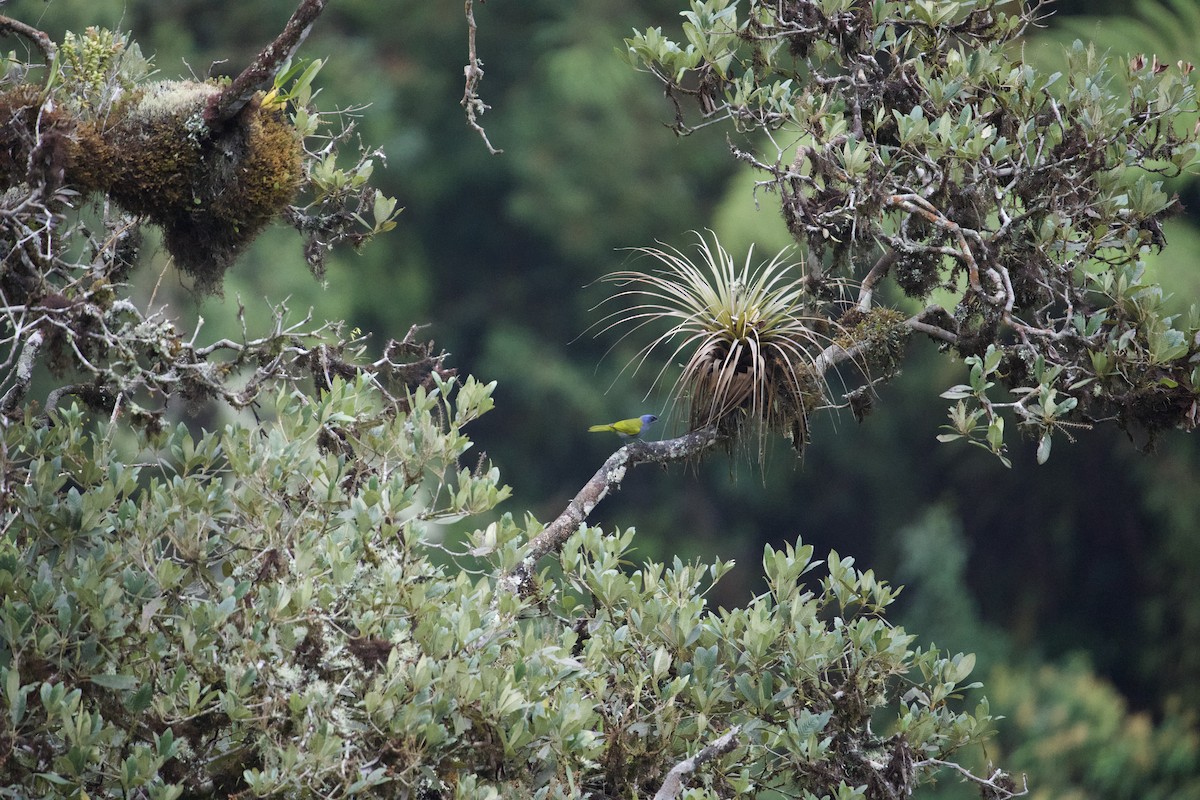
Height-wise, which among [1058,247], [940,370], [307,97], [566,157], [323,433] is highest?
[566,157]

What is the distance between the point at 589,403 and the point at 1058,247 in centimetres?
934

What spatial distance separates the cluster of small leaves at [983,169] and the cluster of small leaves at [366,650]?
76 cm

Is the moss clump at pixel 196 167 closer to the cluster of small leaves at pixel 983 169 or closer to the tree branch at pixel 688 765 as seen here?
the cluster of small leaves at pixel 983 169

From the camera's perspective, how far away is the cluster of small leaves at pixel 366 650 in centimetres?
207

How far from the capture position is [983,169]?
2916 millimetres

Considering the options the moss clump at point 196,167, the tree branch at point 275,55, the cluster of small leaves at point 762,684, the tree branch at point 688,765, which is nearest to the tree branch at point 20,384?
the moss clump at point 196,167

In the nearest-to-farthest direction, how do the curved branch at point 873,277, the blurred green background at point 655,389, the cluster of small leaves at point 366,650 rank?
the cluster of small leaves at point 366,650, the curved branch at point 873,277, the blurred green background at point 655,389

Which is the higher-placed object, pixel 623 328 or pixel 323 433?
pixel 623 328

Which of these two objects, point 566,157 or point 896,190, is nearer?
point 896,190

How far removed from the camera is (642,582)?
110 inches

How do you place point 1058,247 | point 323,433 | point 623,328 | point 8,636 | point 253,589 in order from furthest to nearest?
point 623,328 → point 1058,247 → point 323,433 → point 253,589 → point 8,636

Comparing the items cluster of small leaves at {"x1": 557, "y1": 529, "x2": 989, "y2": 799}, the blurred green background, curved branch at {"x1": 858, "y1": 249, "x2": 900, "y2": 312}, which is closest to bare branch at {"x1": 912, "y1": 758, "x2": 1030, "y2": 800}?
cluster of small leaves at {"x1": 557, "y1": 529, "x2": 989, "y2": 799}

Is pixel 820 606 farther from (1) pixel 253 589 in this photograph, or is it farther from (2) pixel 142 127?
(2) pixel 142 127

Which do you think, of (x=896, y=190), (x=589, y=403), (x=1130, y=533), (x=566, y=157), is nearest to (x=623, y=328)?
(x=589, y=403)
